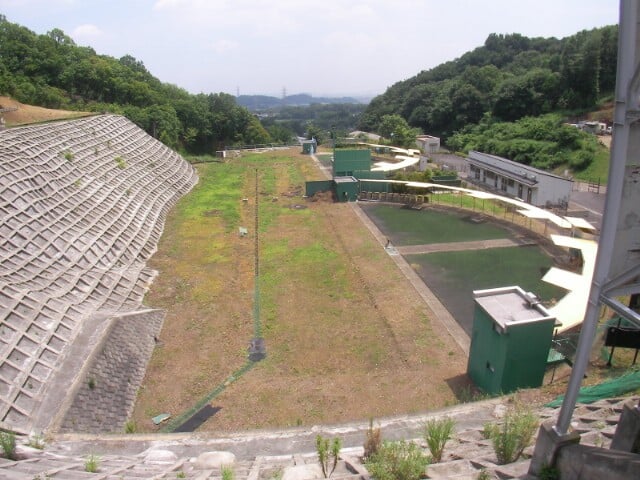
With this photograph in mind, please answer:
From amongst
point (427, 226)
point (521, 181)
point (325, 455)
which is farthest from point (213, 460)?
point (521, 181)

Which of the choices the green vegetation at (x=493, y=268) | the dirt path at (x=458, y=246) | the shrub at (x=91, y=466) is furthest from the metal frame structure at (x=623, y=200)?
the dirt path at (x=458, y=246)

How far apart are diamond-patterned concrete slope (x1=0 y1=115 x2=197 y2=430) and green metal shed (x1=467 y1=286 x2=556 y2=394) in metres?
11.3

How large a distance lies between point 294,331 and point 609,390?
9.53 metres

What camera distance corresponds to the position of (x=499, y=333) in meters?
12.1

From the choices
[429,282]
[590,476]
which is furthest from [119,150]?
[590,476]

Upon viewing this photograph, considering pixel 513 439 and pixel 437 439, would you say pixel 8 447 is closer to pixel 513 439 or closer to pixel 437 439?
pixel 437 439

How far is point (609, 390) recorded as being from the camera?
1045 cm

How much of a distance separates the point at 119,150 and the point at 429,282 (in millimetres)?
25962

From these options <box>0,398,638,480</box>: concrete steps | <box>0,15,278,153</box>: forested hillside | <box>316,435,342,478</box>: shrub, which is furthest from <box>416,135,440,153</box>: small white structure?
<box>316,435,342,478</box>: shrub

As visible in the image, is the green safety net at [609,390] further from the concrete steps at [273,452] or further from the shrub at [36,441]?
the shrub at [36,441]

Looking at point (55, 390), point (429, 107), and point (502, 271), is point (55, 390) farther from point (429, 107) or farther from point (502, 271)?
point (429, 107)

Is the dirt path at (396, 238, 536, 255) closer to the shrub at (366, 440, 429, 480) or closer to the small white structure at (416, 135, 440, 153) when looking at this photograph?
the shrub at (366, 440, 429, 480)

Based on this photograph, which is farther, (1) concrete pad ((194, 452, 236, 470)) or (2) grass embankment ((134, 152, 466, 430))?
(2) grass embankment ((134, 152, 466, 430))

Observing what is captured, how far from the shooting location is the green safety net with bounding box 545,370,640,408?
1027 centimetres
